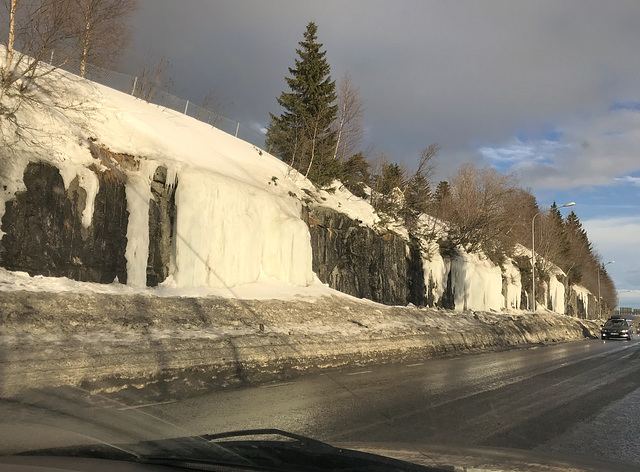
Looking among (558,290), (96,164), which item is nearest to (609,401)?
(96,164)

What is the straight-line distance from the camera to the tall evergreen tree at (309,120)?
30.8m

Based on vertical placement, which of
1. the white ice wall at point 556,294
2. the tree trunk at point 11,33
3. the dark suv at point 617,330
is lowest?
the dark suv at point 617,330

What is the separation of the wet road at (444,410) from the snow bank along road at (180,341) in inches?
61.2

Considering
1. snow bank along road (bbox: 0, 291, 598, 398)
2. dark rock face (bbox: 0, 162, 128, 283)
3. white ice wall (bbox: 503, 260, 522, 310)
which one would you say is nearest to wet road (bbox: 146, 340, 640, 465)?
snow bank along road (bbox: 0, 291, 598, 398)

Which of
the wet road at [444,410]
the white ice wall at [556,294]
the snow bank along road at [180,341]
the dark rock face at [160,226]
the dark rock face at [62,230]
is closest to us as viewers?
the wet road at [444,410]

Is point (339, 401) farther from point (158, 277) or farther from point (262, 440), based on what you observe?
point (158, 277)

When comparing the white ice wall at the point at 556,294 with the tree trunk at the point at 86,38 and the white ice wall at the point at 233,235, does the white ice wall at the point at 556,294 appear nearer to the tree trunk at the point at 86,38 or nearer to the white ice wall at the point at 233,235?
the white ice wall at the point at 233,235

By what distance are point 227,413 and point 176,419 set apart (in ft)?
2.28

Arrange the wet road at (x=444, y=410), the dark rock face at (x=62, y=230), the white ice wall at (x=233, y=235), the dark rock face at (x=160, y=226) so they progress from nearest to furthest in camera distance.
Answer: the wet road at (x=444, y=410), the dark rock face at (x=62, y=230), the dark rock face at (x=160, y=226), the white ice wall at (x=233, y=235)

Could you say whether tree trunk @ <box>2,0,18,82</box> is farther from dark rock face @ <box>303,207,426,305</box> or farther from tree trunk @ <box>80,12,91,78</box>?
dark rock face @ <box>303,207,426,305</box>

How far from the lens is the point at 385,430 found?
5.63 m

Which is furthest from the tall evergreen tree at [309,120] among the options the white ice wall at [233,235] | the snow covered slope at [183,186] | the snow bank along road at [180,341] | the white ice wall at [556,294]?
the white ice wall at [556,294]

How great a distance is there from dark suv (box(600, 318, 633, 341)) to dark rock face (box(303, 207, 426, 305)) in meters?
13.9

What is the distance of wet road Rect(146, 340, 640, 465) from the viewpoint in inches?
211
